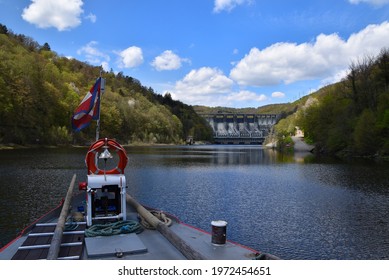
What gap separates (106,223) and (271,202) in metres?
17.8

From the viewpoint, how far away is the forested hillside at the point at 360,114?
79.1 metres

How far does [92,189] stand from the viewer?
1503cm

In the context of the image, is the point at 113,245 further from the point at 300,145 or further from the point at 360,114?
the point at 300,145

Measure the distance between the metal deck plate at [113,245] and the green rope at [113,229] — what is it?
0.61ft

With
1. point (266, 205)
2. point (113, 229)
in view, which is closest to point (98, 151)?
point (113, 229)

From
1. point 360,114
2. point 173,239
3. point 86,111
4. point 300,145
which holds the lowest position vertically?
point 173,239

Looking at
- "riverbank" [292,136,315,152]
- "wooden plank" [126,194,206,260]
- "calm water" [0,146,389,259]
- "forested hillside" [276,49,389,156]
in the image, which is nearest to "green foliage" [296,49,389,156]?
Answer: "forested hillside" [276,49,389,156]

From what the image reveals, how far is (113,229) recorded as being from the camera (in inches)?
552

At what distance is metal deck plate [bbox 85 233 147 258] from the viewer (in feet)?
38.9

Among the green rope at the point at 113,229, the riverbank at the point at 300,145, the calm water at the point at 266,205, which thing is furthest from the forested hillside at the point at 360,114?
the green rope at the point at 113,229

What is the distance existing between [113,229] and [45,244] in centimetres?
242

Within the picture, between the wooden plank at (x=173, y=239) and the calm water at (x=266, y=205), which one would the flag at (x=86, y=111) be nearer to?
the wooden plank at (x=173, y=239)
